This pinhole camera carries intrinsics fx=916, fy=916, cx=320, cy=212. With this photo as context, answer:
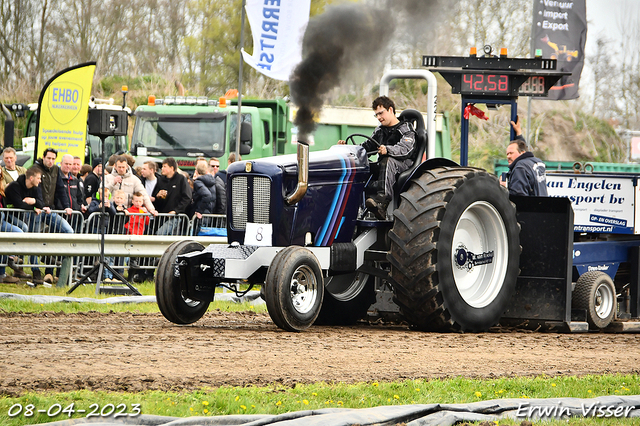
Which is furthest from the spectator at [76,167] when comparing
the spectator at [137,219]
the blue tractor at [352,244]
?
the blue tractor at [352,244]

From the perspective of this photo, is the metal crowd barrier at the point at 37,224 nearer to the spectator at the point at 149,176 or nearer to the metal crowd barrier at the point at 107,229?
the metal crowd barrier at the point at 107,229

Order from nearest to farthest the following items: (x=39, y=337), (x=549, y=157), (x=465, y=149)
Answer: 1. (x=39, y=337)
2. (x=465, y=149)
3. (x=549, y=157)

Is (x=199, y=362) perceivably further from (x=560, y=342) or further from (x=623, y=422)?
(x=560, y=342)

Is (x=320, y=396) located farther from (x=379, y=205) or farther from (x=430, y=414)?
(x=379, y=205)

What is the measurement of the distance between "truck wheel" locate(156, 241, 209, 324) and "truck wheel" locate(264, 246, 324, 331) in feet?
3.38

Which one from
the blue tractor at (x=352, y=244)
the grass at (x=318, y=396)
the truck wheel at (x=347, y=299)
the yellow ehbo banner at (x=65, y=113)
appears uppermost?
the yellow ehbo banner at (x=65, y=113)

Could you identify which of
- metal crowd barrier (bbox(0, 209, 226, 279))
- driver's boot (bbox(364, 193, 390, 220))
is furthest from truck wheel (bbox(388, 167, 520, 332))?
metal crowd barrier (bbox(0, 209, 226, 279))

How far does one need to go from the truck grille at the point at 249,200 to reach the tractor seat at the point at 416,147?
1.38 m

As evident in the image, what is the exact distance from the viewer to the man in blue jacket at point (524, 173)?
31.9ft

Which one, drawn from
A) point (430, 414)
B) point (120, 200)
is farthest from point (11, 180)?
point (430, 414)

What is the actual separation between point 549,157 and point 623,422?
38.1 metres

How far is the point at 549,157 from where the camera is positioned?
41.8 m

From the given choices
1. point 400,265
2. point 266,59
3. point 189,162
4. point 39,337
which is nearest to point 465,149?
point 400,265

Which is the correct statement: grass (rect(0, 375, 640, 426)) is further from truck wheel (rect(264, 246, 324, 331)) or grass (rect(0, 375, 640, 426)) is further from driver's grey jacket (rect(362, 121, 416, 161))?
driver's grey jacket (rect(362, 121, 416, 161))
